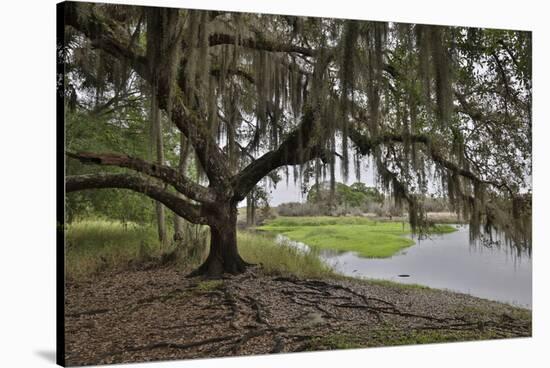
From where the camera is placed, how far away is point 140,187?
209 inches

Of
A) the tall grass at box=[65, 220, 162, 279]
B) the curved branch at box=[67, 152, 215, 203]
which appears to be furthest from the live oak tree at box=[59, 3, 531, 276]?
the tall grass at box=[65, 220, 162, 279]

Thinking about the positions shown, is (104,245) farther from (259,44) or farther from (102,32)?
(259,44)

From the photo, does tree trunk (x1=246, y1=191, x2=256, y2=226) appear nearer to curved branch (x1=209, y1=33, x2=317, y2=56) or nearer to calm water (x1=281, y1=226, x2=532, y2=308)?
calm water (x1=281, y1=226, x2=532, y2=308)

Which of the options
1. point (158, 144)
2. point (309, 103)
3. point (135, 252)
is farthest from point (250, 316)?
point (309, 103)

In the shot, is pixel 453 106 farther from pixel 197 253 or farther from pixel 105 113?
pixel 105 113

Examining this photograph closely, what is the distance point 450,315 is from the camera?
6121 mm

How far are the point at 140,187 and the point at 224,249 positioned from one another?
75cm

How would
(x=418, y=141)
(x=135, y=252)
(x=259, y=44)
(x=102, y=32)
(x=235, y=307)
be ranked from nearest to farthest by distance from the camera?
(x=102, y=32), (x=135, y=252), (x=235, y=307), (x=259, y=44), (x=418, y=141)

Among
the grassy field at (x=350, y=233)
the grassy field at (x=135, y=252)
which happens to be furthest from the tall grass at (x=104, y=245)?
the grassy field at (x=350, y=233)

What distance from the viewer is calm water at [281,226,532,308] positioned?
5887mm

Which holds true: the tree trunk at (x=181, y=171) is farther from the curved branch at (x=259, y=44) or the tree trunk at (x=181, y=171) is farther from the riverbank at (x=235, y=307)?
the curved branch at (x=259, y=44)

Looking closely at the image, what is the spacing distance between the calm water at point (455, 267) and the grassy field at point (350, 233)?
54 millimetres

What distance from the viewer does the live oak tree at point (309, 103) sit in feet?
17.4

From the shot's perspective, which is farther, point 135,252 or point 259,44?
point 259,44
